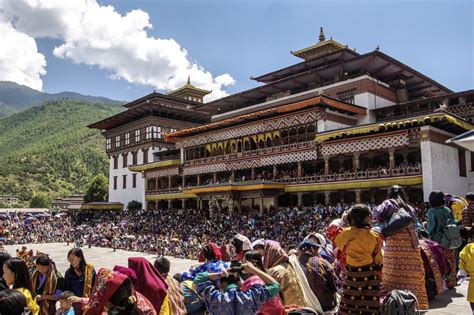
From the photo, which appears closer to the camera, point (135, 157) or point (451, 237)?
point (451, 237)

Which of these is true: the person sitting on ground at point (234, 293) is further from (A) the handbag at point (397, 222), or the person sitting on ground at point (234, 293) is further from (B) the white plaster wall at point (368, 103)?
(B) the white plaster wall at point (368, 103)

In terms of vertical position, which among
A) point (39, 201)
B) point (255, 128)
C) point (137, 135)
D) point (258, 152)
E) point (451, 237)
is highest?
point (137, 135)

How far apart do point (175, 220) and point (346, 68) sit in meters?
18.0

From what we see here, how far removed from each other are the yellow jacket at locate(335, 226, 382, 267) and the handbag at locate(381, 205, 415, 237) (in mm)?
687

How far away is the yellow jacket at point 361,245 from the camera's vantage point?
4.54 m

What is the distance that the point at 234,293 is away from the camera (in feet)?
11.2

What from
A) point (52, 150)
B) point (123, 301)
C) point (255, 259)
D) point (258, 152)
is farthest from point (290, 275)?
point (52, 150)

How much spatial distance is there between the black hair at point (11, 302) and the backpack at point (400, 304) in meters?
3.39

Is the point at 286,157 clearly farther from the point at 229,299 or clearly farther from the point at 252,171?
the point at 229,299

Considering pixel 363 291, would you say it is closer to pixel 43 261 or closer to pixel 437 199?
pixel 437 199

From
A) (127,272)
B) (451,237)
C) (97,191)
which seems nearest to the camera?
(127,272)

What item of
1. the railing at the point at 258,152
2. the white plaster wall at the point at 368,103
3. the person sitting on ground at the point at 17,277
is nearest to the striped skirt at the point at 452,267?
the person sitting on ground at the point at 17,277

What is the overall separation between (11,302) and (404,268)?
4.79 meters

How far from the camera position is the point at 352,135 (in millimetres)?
24906
